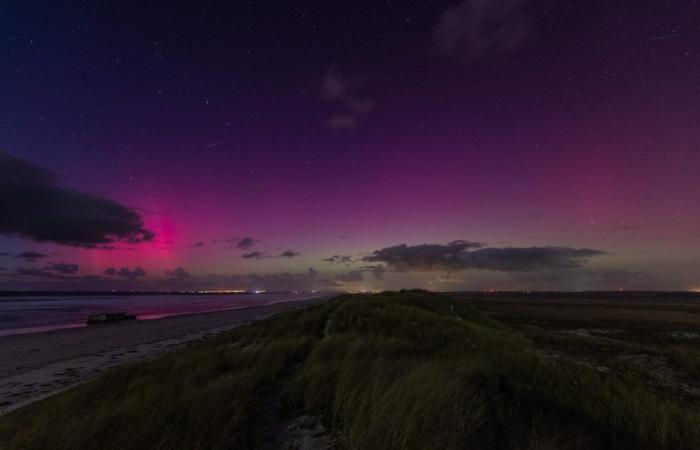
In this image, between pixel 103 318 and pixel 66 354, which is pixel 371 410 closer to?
pixel 66 354

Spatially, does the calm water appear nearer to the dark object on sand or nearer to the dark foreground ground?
the dark object on sand

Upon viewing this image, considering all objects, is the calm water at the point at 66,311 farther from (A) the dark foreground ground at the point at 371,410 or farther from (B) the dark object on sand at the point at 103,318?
(A) the dark foreground ground at the point at 371,410

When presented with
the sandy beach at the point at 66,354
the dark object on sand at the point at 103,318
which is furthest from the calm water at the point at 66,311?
the sandy beach at the point at 66,354

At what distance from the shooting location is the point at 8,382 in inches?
559

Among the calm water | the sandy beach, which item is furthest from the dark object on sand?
the sandy beach

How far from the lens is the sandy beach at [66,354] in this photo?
13164 mm

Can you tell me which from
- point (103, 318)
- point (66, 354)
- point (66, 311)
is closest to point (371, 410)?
point (66, 354)

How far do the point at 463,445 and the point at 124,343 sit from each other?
2675 cm

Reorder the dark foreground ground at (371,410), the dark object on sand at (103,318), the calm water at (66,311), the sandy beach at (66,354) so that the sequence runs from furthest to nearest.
Answer: the dark object on sand at (103,318)
the calm water at (66,311)
the sandy beach at (66,354)
the dark foreground ground at (371,410)

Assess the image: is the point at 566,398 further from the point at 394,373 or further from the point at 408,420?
the point at 408,420

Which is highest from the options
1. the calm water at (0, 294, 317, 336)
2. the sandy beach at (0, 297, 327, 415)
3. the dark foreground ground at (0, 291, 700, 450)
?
the dark foreground ground at (0, 291, 700, 450)

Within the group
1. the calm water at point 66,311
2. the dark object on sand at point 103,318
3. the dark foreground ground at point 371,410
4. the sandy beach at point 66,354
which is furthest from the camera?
the dark object on sand at point 103,318

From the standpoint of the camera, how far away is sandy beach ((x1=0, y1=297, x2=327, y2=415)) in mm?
13164

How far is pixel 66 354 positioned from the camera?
20.7m
